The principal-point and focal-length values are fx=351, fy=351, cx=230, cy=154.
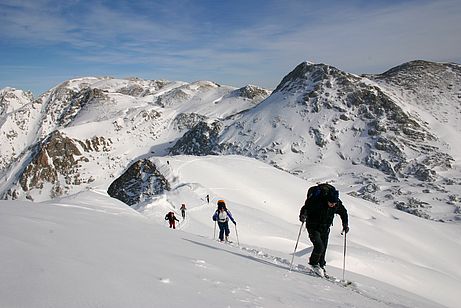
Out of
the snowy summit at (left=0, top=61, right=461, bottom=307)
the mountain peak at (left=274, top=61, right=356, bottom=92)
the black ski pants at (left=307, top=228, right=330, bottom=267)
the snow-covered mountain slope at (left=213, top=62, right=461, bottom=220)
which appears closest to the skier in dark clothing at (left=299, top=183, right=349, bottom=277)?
the black ski pants at (left=307, top=228, right=330, bottom=267)

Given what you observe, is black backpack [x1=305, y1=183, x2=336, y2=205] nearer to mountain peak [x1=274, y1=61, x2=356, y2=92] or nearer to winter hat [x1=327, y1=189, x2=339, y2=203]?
winter hat [x1=327, y1=189, x2=339, y2=203]

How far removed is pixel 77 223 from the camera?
8188 mm

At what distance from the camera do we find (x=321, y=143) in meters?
73.3

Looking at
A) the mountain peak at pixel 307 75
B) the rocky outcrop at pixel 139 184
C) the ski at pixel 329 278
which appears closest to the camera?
the ski at pixel 329 278

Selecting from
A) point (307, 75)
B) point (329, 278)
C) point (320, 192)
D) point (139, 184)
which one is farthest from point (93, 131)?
point (329, 278)

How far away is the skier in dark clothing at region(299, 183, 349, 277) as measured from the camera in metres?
7.69

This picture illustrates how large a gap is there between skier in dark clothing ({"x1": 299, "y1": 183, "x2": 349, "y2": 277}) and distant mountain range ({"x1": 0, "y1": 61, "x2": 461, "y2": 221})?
91.4 ft

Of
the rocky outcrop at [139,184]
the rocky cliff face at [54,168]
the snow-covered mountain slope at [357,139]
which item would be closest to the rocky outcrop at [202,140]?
the snow-covered mountain slope at [357,139]

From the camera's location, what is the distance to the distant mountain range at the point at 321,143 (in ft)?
179

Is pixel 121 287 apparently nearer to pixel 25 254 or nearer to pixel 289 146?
pixel 25 254

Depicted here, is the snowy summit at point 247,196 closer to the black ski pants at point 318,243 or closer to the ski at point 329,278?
the ski at point 329,278

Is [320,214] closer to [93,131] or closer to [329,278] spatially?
[329,278]

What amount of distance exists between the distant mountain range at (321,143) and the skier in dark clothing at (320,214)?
27.8 metres

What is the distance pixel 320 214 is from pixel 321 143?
67.8 metres
